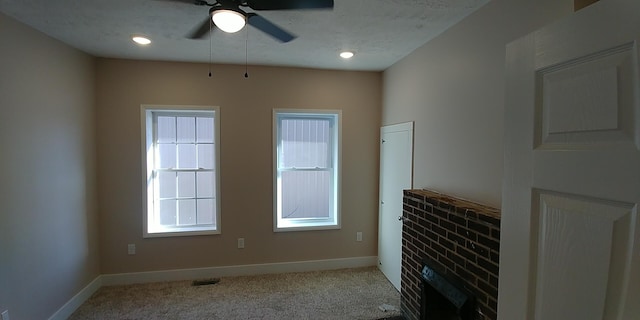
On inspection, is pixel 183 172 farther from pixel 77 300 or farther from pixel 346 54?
pixel 346 54

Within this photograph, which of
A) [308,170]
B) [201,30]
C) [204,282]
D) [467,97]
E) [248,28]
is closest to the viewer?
[467,97]

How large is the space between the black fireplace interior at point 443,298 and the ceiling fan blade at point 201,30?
252cm

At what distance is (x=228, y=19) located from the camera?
5.63ft

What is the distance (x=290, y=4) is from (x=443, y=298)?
7.59 feet

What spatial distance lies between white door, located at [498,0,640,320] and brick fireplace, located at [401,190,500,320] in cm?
74

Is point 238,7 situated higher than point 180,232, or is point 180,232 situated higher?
point 238,7

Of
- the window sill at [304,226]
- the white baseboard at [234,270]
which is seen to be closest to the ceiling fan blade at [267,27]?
the window sill at [304,226]

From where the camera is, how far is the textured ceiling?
2.02 meters

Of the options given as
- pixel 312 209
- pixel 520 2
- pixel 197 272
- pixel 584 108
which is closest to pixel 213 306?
pixel 197 272

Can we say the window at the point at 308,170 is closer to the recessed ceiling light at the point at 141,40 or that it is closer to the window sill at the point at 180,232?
the window sill at the point at 180,232

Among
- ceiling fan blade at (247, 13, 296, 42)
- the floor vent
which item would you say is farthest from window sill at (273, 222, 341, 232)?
ceiling fan blade at (247, 13, 296, 42)

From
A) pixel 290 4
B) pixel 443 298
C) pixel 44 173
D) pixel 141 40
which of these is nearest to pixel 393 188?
pixel 443 298

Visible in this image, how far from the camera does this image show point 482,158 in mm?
1998

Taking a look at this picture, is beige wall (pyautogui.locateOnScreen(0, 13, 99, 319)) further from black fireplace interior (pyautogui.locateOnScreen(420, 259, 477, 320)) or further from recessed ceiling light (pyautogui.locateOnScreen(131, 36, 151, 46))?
black fireplace interior (pyautogui.locateOnScreen(420, 259, 477, 320))
